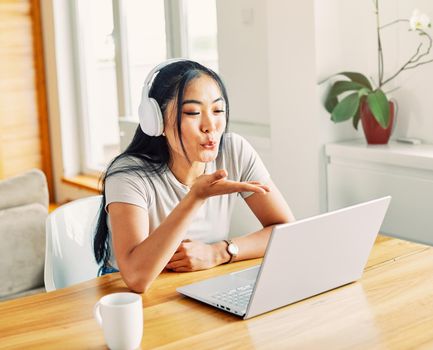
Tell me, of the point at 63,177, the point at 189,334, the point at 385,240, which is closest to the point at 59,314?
the point at 189,334

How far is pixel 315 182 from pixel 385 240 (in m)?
0.96

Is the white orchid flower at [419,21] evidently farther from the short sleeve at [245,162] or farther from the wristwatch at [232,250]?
the wristwatch at [232,250]

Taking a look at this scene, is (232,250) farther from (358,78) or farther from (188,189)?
(358,78)

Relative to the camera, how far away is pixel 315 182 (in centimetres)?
288

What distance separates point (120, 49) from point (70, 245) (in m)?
2.61

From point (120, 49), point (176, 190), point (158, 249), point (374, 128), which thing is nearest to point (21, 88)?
point (120, 49)

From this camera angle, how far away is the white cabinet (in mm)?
2521

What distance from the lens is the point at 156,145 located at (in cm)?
189

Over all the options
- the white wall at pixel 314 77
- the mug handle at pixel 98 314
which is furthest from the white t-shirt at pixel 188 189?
the white wall at pixel 314 77

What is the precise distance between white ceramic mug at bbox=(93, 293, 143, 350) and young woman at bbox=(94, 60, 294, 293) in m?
0.30

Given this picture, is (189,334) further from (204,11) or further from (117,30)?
(117,30)

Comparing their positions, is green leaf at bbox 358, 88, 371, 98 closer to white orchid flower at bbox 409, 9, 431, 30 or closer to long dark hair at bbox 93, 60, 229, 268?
white orchid flower at bbox 409, 9, 431, 30

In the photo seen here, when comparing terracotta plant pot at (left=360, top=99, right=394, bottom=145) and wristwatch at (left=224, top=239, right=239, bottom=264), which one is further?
terracotta plant pot at (left=360, top=99, right=394, bottom=145)

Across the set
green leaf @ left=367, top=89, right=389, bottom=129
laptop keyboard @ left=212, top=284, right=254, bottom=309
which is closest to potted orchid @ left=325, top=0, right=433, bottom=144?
green leaf @ left=367, top=89, right=389, bottom=129
